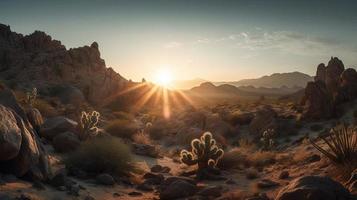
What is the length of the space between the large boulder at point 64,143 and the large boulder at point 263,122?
14.1m

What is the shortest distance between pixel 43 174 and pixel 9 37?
239 feet

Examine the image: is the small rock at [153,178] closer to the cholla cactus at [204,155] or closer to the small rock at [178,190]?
the small rock at [178,190]

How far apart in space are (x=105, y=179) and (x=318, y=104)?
18178 mm

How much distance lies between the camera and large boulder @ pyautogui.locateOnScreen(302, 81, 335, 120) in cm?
2702

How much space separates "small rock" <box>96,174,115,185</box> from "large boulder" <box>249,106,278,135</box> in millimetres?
16113

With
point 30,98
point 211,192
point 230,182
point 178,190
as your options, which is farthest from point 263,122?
point 178,190

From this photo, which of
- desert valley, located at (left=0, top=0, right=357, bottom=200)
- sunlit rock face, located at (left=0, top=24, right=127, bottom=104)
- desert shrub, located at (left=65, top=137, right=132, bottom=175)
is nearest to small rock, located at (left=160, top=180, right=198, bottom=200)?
desert valley, located at (left=0, top=0, right=357, bottom=200)

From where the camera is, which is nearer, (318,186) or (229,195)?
(318,186)

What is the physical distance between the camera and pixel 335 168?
13.0m

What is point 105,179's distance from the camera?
43.3 feet

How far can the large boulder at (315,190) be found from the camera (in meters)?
9.27

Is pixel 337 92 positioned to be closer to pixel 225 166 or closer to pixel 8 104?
pixel 225 166

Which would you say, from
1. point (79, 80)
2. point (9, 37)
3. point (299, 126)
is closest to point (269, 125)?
point (299, 126)

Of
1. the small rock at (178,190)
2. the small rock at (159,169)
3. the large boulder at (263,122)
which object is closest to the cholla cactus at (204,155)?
the small rock at (159,169)
